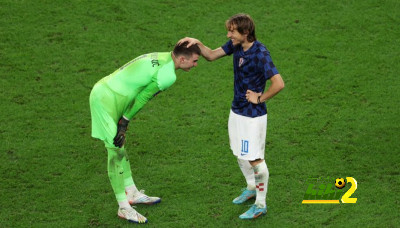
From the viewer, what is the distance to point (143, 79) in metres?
7.66

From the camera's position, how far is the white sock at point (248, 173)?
8.34 meters

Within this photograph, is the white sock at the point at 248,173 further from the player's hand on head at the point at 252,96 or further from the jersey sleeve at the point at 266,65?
the jersey sleeve at the point at 266,65

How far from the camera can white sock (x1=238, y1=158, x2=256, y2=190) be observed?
8336mm

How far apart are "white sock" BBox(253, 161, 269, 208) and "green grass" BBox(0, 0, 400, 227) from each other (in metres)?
0.23

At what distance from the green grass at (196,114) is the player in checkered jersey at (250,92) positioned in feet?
2.06

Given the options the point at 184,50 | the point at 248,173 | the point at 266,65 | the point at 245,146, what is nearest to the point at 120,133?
the point at 184,50

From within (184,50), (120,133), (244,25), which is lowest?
(120,133)

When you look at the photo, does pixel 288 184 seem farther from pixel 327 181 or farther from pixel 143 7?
pixel 143 7

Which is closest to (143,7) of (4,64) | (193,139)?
(4,64)

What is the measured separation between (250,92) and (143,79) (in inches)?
50.0

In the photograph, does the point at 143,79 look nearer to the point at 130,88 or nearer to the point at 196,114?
the point at 130,88

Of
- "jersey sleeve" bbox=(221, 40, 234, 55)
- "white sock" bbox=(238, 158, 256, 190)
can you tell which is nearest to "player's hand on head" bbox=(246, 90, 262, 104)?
"jersey sleeve" bbox=(221, 40, 234, 55)

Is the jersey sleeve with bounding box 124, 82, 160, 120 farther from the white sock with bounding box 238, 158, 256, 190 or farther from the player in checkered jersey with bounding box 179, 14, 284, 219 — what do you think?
the white sock with bounding box 238, 158, 256, 190

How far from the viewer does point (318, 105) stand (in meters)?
10.7
